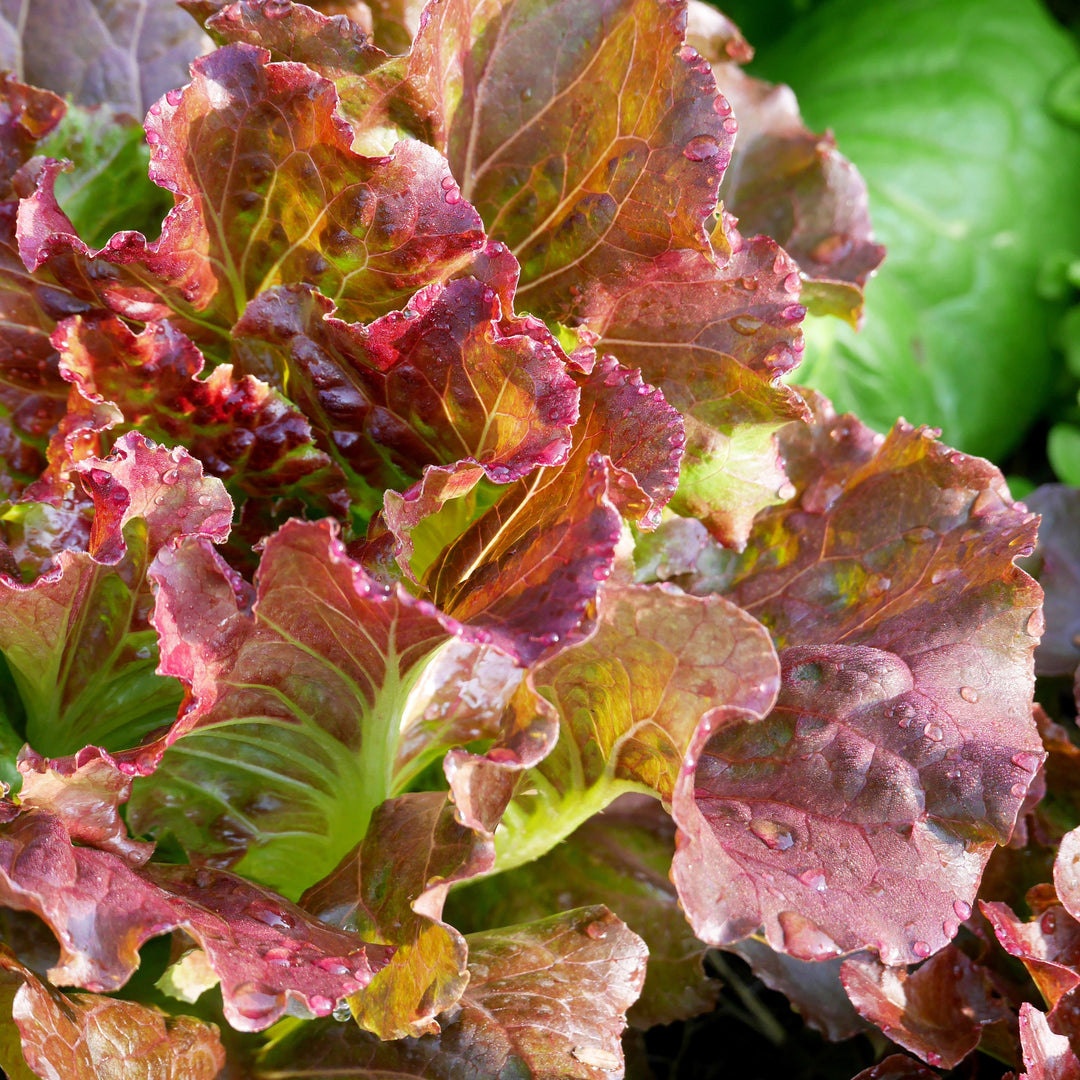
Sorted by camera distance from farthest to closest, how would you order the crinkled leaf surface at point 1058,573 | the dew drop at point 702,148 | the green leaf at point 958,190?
the green leaf at point 958,190, the crinkled leaf surface at point 1058,573, the dew drop at point 702,148

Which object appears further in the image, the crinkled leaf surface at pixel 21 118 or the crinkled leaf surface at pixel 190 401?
the crinkled leaf surface at pixel 21 118

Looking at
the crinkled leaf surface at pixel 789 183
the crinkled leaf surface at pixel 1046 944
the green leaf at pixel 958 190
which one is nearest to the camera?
the crinkled leaf surface at pixel 1046 944

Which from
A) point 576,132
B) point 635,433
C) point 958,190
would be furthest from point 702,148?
point 958,190

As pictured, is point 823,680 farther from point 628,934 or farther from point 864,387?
point 864,387

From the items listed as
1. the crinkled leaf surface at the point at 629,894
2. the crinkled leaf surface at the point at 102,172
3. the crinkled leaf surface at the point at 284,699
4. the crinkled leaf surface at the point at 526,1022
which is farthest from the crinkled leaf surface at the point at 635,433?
the crinkled leaf surface at the point at 102,172

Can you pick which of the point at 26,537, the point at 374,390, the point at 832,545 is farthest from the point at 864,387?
the point at 26,537

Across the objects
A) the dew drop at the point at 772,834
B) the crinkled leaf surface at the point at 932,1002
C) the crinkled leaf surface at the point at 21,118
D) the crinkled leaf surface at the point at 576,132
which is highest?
the crinkled leaf surface at the point at 576,132

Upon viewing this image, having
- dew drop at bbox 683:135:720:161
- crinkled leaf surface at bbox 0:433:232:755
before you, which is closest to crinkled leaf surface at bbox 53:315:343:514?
crinkled leaf surface at bbox 0:433:232:755

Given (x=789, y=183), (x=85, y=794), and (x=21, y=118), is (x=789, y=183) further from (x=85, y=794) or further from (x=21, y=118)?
(x=85, y=794)

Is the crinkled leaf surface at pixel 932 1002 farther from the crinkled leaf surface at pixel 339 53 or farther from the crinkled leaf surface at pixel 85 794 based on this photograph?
the crinkled leaf surface at pixel 339 53
